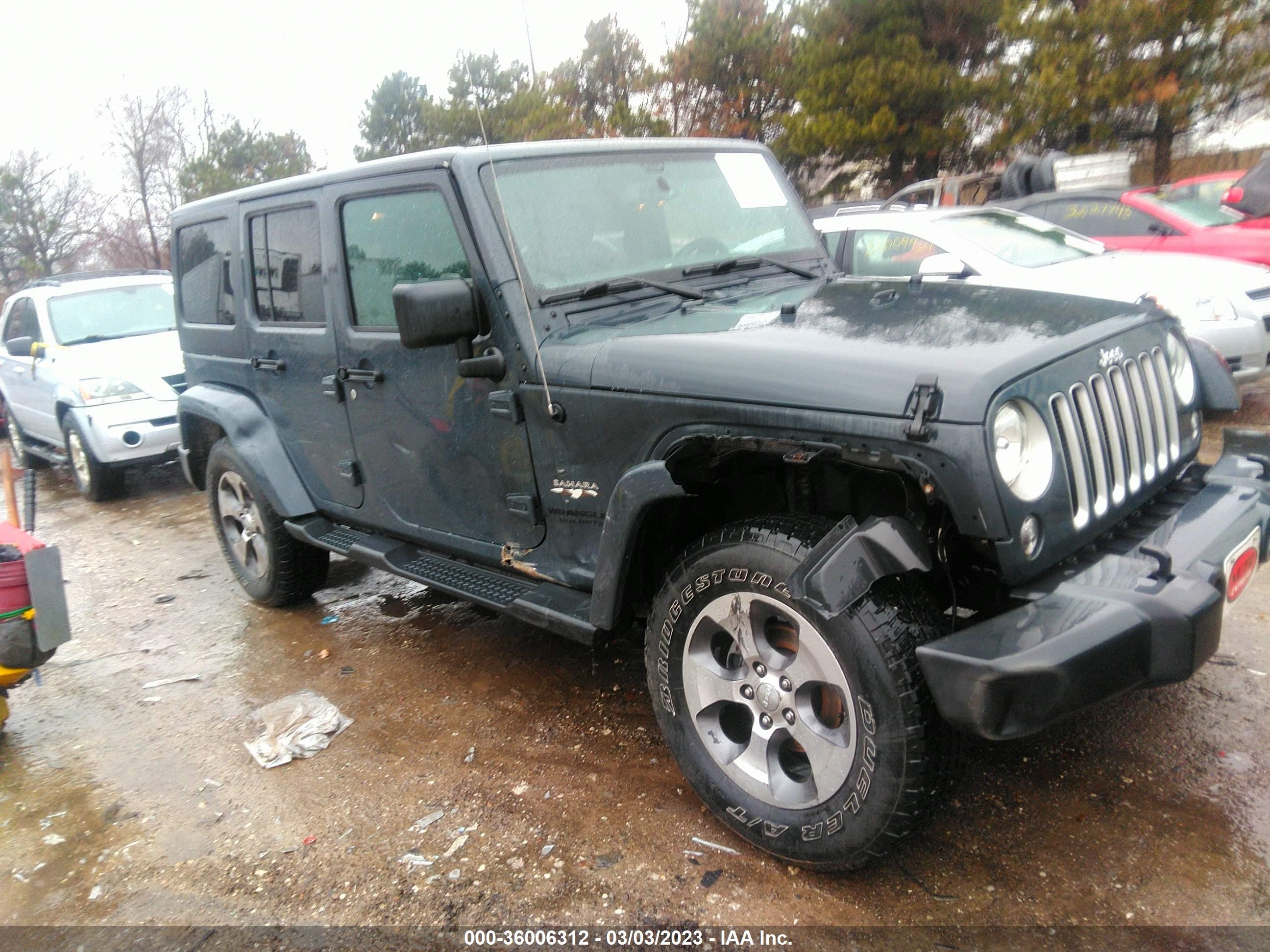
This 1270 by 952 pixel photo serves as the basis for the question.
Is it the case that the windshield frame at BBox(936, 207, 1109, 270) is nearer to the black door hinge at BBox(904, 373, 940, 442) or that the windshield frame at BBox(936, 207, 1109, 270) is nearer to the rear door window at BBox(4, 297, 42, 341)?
the black door hinge at BBox(904, 373, 940, 442)

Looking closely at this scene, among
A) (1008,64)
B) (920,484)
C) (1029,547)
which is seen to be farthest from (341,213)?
(1008,64)

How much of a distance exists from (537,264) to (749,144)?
1.41 metres

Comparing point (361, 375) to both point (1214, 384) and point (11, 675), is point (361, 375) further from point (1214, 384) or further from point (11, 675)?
point (1214, 384)

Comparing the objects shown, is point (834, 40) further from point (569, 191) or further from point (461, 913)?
point (461, 913)

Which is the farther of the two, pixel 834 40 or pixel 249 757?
pixel 834 40

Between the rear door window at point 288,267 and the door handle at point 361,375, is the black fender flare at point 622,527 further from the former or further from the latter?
the rear door window at point 288,267

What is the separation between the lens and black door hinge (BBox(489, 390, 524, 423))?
3.06 meters

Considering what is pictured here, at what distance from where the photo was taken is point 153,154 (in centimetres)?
2220

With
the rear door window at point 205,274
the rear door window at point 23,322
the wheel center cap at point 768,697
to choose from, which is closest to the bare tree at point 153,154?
the rear door window at point 23,322

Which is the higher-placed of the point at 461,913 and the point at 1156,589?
the point at 1156,589

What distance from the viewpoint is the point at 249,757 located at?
3.47m

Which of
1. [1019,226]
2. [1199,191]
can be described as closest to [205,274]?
[1019,226]

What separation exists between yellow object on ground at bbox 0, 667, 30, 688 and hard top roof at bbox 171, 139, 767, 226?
82.6 inches

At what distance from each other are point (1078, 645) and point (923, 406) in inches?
23.7
